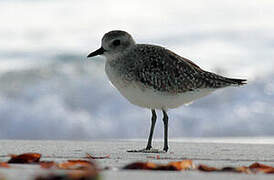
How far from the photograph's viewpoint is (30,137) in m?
12.2

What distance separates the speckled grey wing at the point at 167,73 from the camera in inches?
274

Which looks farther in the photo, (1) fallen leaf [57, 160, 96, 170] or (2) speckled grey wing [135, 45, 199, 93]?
(2) speckled grey wing [135, 45, 199, 93]

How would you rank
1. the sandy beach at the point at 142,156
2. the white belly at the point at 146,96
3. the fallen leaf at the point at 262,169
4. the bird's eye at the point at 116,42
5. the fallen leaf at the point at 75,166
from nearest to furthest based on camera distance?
the sandy beach at the point at 142,156 → the fallen leaf at the point at 75,166 → the fallen leaf at the point at 262,169 → the white belly at the point at 146,96 → the bird's eye at the point at 116,42

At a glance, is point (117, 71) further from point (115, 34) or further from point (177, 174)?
point (177, 174)

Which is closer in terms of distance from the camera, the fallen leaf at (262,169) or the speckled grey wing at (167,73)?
the fallen leaf at (262,169)

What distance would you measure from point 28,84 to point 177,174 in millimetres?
10998

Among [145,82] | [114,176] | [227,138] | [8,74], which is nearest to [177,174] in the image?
[114,176]

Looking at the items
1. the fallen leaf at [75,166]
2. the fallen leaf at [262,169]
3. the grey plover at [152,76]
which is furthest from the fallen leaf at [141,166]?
the grey plover at [152,76]

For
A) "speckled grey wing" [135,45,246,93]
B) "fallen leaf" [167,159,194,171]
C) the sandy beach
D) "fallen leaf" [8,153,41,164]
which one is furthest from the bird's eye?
"fallen leaf" [167,159,194,171]

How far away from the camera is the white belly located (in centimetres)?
689

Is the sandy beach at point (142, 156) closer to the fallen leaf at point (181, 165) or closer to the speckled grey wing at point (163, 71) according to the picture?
the fallen leaf at point (181, 165)

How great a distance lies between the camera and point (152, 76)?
6.96 meters

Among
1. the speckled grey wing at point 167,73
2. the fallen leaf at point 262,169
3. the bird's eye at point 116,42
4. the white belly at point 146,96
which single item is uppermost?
the bird's eye at point 116,42

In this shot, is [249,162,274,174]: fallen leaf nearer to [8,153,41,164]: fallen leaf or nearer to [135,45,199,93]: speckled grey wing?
[8,153,41,164]: fallen leaf
